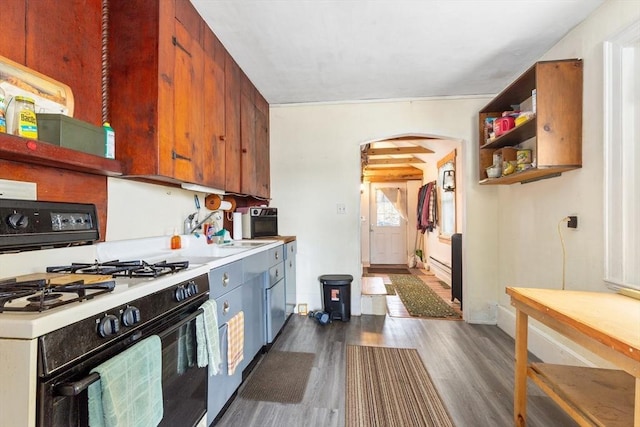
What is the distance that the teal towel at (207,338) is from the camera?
1285 millimetres

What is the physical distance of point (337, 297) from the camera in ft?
10.3

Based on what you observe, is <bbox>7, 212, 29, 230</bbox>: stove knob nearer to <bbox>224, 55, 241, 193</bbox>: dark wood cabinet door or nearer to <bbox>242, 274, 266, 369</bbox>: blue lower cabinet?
<bbox>242, 274, 266, 369</bbox>: blue lower cabinet

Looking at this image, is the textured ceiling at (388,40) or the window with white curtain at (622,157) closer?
the window with white curtain at (622,157)

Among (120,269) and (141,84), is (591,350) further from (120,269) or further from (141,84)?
(141,84)

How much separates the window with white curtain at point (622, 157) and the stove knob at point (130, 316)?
90.7 inches

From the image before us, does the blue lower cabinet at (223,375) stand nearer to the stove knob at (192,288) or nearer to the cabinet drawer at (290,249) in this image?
the stove knob at (192,288)

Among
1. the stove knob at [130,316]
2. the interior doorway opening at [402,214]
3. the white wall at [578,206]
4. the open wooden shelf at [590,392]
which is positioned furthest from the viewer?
the interior doorway opening at [402,214]

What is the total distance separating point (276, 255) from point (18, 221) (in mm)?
1788

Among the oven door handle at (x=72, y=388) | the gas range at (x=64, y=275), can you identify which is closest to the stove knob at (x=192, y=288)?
the gas range at (x=64, y=275)

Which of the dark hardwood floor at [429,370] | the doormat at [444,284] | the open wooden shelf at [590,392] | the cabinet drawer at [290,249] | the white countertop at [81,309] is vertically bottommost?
the doormat at [444,284]

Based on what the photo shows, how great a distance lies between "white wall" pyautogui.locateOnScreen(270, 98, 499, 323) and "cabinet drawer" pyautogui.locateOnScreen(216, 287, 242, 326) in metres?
1.64

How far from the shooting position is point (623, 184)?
1.67 m

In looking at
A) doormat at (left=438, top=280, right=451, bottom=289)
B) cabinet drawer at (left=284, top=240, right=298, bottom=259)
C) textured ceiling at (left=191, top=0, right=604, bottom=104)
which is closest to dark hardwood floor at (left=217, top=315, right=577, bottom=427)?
cabinet drawer at (left=284, top=240, right=298, bottom=259)

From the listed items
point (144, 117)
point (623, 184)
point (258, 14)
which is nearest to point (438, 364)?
point (623, 184)
